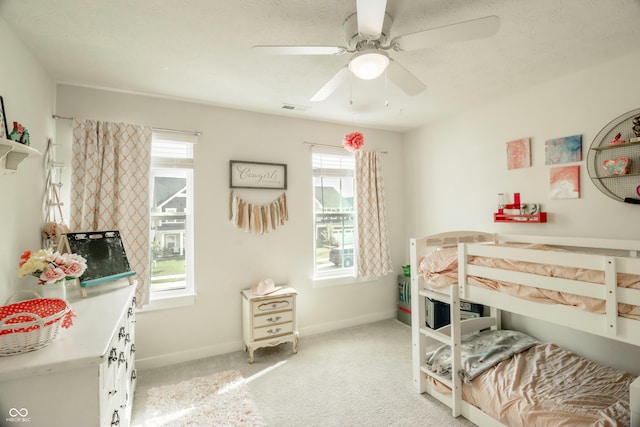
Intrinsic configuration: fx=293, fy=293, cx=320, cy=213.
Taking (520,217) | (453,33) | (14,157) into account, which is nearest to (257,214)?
(14,157)

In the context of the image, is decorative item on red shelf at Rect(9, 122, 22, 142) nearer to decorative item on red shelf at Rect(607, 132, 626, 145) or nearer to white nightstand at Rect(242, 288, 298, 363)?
white nightstand at Rect(242, 288, 298, 363)

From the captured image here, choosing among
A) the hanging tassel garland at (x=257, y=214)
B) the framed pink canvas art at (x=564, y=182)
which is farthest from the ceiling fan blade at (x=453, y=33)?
the hanging tassel garland at (x=257, y=214)

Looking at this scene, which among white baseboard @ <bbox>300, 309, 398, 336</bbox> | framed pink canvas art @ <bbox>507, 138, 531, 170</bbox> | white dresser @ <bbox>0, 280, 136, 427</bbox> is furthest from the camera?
white baseboard @ <bbox>300, 309, 398, 336</bbox>

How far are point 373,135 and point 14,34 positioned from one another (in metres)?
3.40

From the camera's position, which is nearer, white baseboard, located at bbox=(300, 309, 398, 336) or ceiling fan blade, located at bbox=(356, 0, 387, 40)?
ceiling fan blade, located at bbox=(356, 0, 387, 40)

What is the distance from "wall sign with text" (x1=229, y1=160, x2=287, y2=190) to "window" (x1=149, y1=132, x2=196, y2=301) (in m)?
0.44

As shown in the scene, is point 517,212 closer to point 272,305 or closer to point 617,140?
point 617,140

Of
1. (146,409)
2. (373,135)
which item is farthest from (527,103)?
(146,409)

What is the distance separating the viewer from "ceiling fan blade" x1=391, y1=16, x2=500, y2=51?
4.27 ft

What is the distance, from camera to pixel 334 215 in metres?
3.82

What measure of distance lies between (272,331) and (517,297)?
218 cm

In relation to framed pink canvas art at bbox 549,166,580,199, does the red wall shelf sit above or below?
below

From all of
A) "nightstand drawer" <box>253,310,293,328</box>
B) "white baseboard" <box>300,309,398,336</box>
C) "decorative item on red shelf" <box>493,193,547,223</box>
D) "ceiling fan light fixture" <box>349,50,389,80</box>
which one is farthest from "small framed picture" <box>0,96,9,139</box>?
"decorative item on red shelf" <box>493,193,547,223</box>

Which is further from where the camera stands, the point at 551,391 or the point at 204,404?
the point at 204,404
